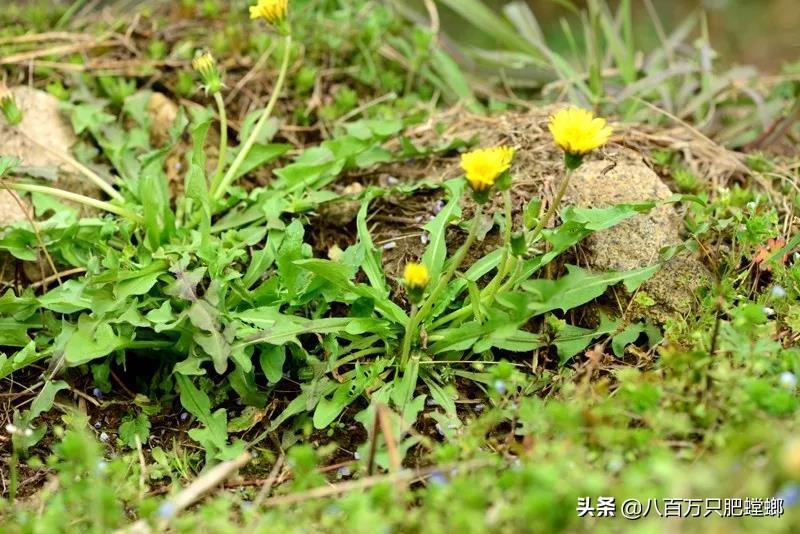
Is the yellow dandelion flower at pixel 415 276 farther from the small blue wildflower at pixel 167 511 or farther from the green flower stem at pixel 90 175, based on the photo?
the green flower stem at pixel 90 175

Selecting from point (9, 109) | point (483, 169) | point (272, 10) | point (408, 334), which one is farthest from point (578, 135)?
point (9, 109)

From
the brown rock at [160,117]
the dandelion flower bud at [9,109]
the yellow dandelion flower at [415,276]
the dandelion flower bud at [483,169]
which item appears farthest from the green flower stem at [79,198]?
the dandelion flower bud at [483,169]

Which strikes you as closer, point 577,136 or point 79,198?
point 577,136

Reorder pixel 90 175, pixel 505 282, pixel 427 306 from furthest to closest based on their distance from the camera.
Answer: pixel 90 175, pixel 505 282, pixel 427 306

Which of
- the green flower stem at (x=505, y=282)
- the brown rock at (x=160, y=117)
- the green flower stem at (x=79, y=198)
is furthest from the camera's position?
the brown rock at (x=160, y=117)

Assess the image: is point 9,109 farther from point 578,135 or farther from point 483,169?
point 578,135

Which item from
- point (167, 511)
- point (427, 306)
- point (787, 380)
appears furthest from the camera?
point (427, 306)

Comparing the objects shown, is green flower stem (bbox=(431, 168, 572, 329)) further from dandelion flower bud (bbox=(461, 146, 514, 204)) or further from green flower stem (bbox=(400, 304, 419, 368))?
dandelion flower bud (bbox=(461, 146, 514, 204))

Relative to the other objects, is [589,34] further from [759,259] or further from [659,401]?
[659,401]

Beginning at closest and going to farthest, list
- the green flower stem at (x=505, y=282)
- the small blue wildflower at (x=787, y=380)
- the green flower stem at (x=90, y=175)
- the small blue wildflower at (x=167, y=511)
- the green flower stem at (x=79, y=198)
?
the small blue wildflower at (x=167, y=511), the small blue wildflower at (x=787, y=380), the green flower stem at (x=505, y=282), the green flower stem at (x=79, y=198), the green flower stem at (x=90, y=175)

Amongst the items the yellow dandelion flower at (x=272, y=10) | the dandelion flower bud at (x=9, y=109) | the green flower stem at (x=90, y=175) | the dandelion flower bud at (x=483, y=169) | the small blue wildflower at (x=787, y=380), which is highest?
the yellow dandelion flower at (x=272, y=10)
